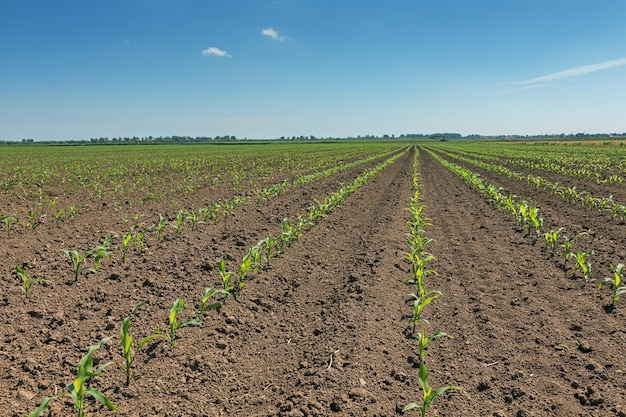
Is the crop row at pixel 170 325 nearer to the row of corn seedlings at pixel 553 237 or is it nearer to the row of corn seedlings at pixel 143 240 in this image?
the row of corn seedlings at pixel 143 240

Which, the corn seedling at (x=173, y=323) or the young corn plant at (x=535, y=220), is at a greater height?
the young corn plant at (x=535, y=220)

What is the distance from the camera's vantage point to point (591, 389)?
295 centimetres

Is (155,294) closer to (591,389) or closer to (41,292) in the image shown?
(41,292)

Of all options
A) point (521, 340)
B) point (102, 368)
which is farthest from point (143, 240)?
point (521, 340)

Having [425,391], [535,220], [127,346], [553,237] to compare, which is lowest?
[425,391]

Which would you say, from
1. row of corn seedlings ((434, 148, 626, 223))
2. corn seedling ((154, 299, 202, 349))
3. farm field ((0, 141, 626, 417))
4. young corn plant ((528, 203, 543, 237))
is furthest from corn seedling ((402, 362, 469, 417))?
row of corn seedlings ((434, 148, 626, 223))

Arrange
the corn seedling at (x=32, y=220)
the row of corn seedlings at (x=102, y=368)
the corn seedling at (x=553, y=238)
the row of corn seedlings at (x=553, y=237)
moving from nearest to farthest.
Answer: the row of corn seedlings at (x=102, y=368) < the row of corn seedlings at (x=553, y=237) < the corn seedling at (x=553, y=238) < the corn seedling at (x=32, y=220)

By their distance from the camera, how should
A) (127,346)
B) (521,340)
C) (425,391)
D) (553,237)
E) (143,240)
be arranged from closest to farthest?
(425,391)
(127,346)
(521,340)
(553,237)
(143,240)

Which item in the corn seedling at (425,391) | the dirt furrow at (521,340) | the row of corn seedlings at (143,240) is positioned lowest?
the dirt furrow at (521,340)

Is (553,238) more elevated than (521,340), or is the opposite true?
(553,238)

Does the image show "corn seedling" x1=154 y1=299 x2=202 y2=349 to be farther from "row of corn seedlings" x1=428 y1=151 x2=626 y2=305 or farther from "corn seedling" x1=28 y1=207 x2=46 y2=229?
"corn seedling" x1=28 y1=207 x2=46 y2=229

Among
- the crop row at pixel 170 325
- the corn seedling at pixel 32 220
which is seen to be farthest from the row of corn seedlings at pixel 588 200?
the corn seedling at pixel 32 220

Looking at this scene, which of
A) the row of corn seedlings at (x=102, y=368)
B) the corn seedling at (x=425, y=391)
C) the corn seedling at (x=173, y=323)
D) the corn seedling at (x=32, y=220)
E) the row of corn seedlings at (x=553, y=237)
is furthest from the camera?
the corn seedling at (x=32, y=220)

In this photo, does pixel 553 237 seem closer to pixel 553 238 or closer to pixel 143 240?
pixel 553 238
